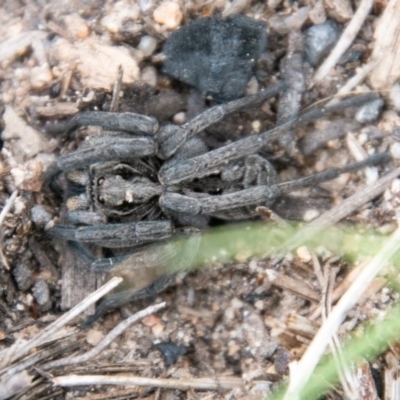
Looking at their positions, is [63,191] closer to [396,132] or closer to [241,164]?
[241,164]

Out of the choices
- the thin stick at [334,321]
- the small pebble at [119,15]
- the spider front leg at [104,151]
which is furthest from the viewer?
the small pebble at [119,15]

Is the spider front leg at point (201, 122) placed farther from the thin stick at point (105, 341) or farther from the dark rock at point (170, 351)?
the dark rock at point (170, 351)

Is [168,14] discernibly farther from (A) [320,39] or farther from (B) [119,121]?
(A) [320,39]

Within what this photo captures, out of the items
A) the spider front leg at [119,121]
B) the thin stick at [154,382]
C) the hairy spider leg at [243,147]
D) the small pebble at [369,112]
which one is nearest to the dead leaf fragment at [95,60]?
the spider front leg at [119,121]

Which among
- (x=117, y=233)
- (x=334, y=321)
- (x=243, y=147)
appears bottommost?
(x=117, y=233)

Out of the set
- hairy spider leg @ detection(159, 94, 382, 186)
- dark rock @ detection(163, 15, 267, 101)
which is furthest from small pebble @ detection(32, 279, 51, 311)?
dark rock @ detection(163, 15, 267, 101)

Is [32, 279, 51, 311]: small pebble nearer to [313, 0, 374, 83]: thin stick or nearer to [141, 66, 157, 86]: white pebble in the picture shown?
[141, 66, 157, 86]: white pebble

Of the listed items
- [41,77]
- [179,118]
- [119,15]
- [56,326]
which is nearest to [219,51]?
[179,118]
